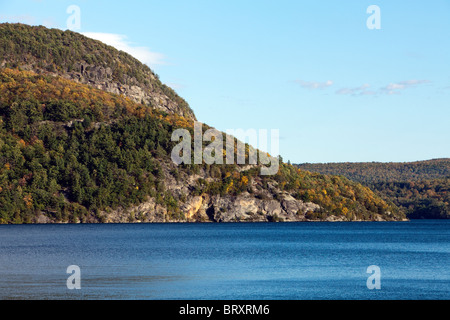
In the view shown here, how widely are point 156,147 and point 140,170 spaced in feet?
58.6

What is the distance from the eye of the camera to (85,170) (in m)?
172

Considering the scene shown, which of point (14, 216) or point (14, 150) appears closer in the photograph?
point (14, 216)

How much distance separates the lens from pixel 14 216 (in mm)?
155625

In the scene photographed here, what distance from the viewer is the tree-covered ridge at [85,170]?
16100 cm

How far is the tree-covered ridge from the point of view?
161 meters
